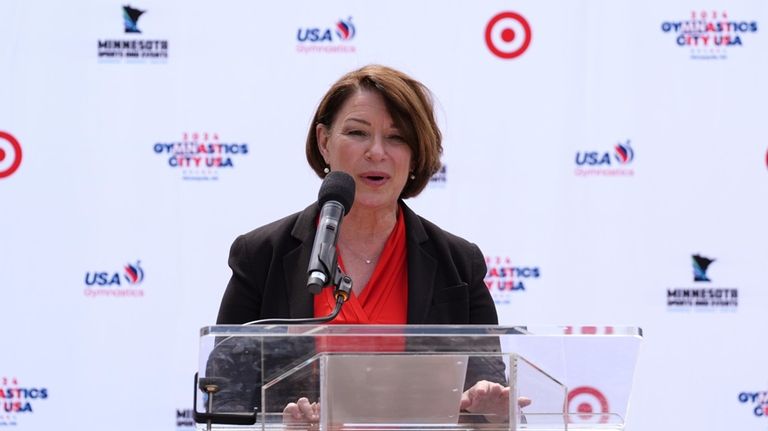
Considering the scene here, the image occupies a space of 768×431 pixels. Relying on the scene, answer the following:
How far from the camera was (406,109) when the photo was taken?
248cm

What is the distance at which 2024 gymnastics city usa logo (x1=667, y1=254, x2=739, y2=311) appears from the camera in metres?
4.14

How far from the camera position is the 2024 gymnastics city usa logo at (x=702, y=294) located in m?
4.14

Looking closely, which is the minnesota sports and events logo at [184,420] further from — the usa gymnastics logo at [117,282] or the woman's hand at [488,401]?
the woman's hand at [488,401]

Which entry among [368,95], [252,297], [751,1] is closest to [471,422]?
[252,297]

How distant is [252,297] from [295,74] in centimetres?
191

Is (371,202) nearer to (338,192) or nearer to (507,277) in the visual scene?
(338,192)

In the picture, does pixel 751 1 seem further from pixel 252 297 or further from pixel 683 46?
pixel 252 297

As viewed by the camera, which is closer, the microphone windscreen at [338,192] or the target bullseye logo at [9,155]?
the microphone windscreen at [338,192]

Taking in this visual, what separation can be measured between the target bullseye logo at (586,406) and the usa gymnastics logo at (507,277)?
8.04 feet

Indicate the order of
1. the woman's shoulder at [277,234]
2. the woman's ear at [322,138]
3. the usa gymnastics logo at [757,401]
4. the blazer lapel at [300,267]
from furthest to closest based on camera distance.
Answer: the usa gymnastics logo at [757,401] → the woman's ear at [322,138] → the woman's shoulder at [277,234] → the blazer lapel at [300,267]

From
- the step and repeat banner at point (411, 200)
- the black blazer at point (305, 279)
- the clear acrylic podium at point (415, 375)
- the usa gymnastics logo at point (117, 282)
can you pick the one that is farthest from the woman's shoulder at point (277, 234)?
the usa gymnastics logo at point (117, 282)

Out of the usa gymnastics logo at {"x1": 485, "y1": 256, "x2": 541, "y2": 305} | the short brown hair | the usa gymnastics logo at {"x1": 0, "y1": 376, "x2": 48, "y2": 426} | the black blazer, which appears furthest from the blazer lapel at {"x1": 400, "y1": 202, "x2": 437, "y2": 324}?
the usa gymnastics logo at {"x1": 0, "y1": 376, "x2": 48, "y2": 426}

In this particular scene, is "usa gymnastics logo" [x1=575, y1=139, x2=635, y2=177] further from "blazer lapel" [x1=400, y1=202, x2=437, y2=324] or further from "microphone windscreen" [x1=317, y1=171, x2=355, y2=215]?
"microphone windscreen" [x1=317, y1=171, x2=355, y2=215]

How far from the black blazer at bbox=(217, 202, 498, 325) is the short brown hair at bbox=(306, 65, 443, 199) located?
0.16 m
